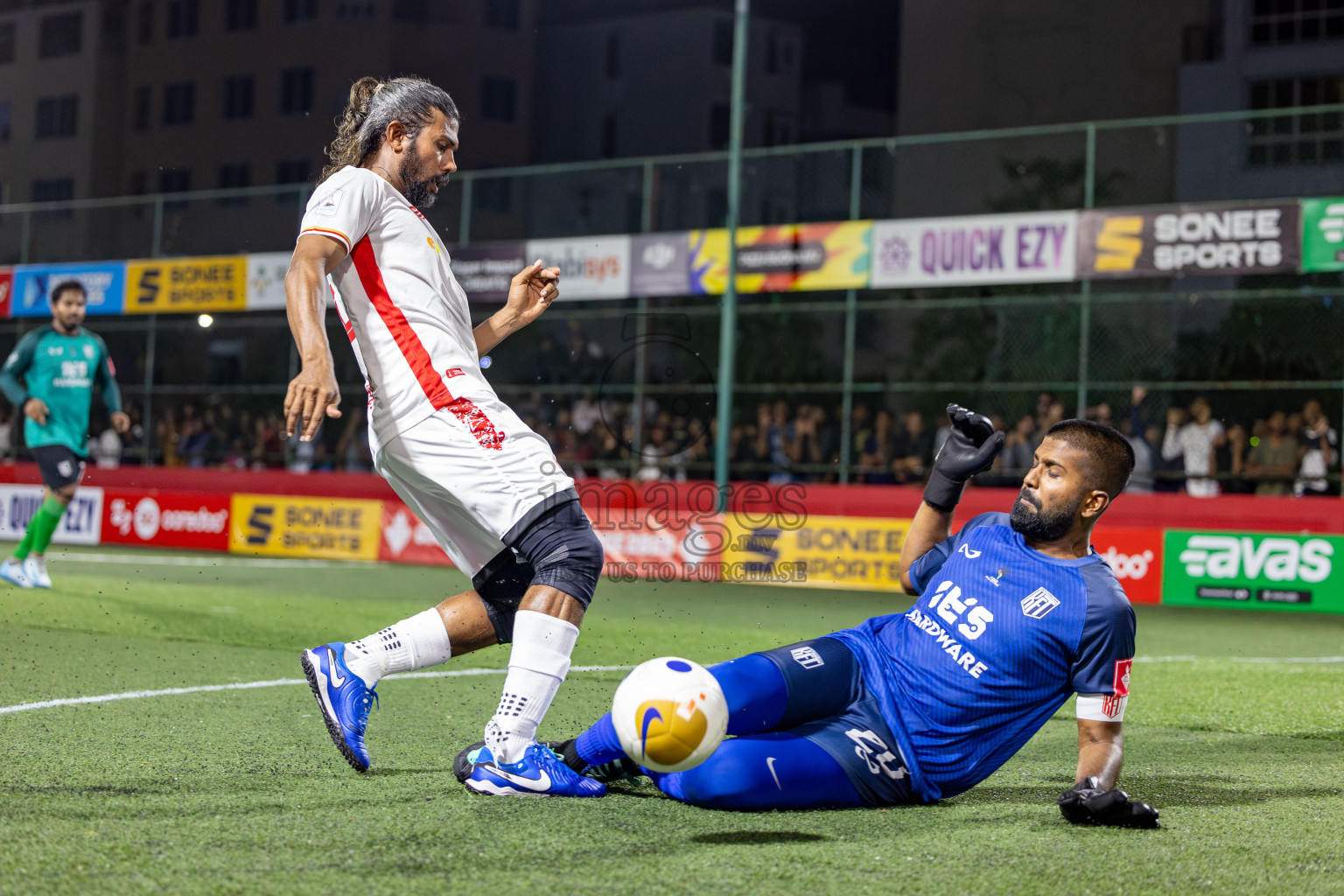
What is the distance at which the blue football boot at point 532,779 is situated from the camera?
149 inches

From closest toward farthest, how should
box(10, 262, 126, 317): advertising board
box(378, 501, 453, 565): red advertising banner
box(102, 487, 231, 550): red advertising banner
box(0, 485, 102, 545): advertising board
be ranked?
box(378, 501, 453, 565): red advertising banner
box(102, 487, 231, 550): red advertising banner
box(0, 485, 102, 545): advertising board
box(10, 262, 126, 317): advertising board

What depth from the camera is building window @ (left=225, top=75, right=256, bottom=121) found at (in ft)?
179

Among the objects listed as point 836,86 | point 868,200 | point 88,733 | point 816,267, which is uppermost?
point 836,86

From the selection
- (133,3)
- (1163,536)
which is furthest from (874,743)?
(133,3)

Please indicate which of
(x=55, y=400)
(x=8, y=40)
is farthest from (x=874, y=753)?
(x=8, y=40)

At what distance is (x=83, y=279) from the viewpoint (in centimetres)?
2530

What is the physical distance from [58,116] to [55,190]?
9.91ft

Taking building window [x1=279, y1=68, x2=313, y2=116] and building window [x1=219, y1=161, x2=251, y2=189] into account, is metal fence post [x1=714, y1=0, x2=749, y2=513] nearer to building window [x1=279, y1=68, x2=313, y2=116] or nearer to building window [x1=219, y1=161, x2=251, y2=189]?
building window [x1=279, y1=68, x2=313, y2=116]

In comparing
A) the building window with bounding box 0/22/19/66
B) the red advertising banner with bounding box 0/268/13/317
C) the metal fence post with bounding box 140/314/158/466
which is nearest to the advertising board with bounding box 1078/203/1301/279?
the metal fence post with bounding box 140/314/158/466

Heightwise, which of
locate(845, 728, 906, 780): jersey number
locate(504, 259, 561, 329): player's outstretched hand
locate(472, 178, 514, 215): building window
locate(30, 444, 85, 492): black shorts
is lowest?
locate(845, 728, 906, 780): jersey number

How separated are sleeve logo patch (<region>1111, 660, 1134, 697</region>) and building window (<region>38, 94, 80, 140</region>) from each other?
59943mm

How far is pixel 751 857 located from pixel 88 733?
8.54 feet

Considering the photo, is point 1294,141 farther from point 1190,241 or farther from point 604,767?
point 604,767

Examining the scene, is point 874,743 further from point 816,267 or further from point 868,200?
point 868,200
